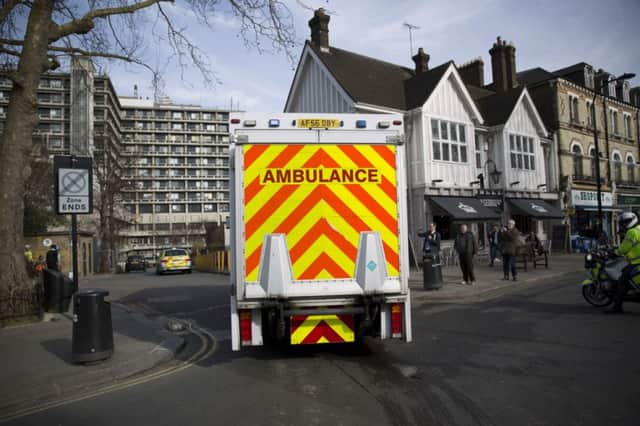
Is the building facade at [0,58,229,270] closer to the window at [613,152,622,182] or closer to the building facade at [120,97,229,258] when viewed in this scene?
the building facade at [120,97,229,258]

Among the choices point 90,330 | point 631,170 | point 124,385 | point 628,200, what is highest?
point 631,170

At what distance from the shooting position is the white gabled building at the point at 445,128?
19.5 m

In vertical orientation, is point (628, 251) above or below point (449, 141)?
below

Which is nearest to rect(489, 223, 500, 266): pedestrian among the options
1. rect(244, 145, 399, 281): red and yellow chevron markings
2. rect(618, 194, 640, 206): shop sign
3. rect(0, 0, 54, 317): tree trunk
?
rect(244, 145, 399, 281): red and yellow chevron markings

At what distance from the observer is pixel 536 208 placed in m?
23.1

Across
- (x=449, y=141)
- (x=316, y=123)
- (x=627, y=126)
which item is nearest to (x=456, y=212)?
(x=449, y=141)

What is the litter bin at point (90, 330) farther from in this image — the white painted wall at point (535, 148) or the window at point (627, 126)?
the window at point (627, 126)

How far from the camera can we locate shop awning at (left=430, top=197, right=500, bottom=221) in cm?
1867

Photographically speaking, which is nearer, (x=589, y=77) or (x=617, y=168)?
(x=589, y=77)

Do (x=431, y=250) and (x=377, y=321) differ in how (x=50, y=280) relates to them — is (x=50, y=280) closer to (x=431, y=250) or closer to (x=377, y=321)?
(x=377, y=321)

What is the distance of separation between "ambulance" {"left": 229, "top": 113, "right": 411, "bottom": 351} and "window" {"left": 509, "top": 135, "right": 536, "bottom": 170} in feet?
67.5

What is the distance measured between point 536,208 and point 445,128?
272 inches

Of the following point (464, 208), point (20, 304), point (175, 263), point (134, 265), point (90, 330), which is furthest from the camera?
point (134, 265)

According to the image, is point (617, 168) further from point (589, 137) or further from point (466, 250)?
point (466, 250)
